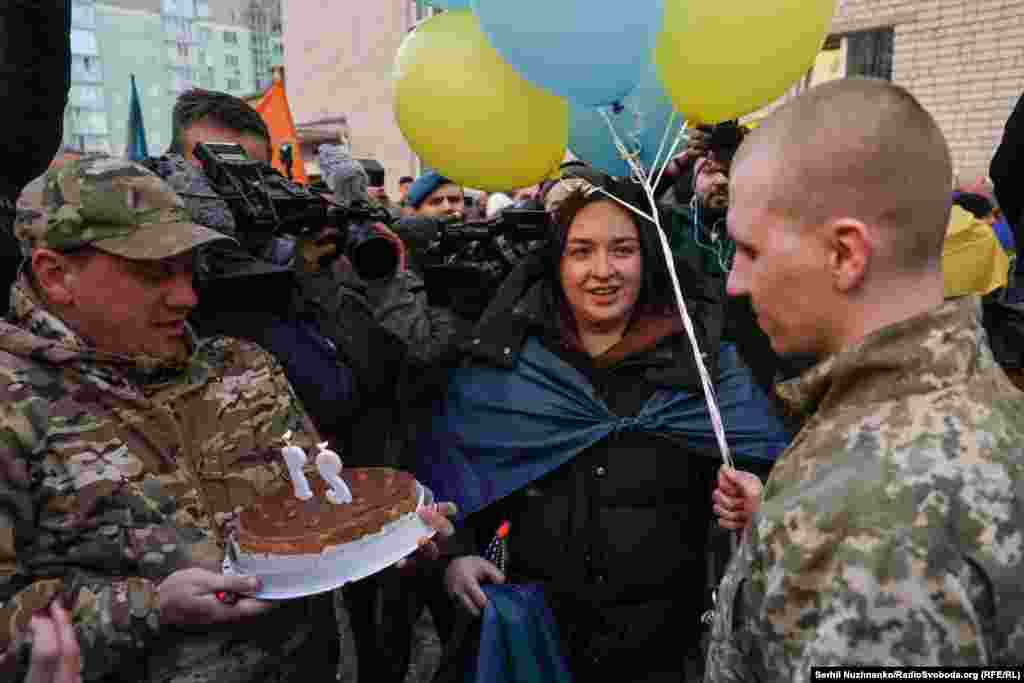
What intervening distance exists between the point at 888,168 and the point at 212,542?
1.53 metres

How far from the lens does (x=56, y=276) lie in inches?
65.6

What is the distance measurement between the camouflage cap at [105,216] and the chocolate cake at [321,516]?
0.61 m

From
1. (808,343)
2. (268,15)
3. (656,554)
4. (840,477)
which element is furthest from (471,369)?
(268,15)

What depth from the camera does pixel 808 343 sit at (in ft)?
3.99

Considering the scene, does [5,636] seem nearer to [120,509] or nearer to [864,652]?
[120,509]

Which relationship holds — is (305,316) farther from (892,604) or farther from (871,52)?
(871,52)

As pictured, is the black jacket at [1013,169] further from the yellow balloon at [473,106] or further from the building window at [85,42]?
the building window at [85,42]

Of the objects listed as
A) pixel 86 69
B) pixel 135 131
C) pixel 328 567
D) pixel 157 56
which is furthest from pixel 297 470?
pixel 157 56

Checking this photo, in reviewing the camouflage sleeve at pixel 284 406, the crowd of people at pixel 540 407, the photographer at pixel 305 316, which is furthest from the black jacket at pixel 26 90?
the camouflage sleeve at pixel 284 406

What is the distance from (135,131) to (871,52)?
8.60 m

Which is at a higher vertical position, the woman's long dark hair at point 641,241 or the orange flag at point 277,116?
the orange flag at point 277,116

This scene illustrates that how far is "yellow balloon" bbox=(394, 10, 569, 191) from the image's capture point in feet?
7.69

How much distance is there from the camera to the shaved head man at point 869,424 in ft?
3.10

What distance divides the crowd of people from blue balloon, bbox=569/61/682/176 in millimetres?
126
